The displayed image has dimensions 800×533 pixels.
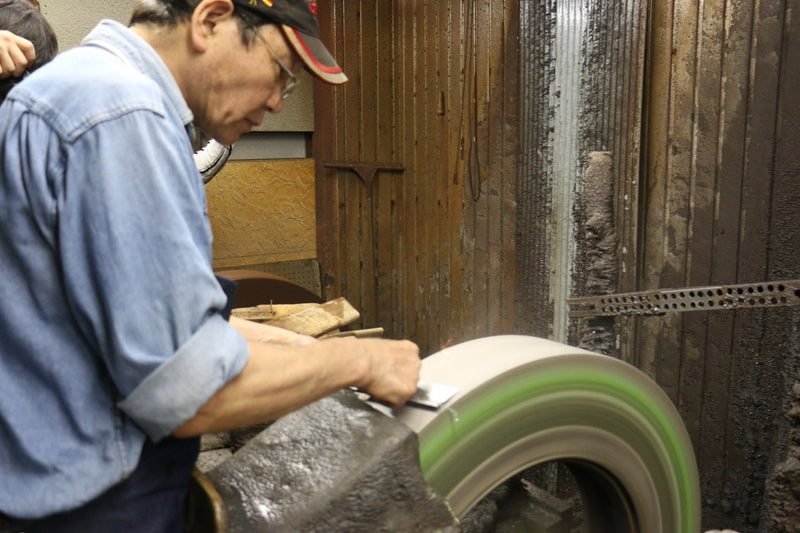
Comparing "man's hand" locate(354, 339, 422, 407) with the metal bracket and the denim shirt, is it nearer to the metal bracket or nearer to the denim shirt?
the denim shirt

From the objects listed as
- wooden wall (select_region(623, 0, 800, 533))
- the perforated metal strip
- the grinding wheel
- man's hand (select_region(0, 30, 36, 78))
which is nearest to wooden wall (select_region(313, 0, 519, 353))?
wooden wall (select_region(623, 0, 800, 533))

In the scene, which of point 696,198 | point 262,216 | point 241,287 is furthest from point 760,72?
point 262,216

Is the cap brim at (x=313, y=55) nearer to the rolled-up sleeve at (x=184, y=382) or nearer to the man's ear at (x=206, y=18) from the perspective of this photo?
the man's ear at (x=206, y=18)

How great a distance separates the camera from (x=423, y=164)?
421 centimetres

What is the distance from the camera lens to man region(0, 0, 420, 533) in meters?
0.85

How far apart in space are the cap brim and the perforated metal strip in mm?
1310

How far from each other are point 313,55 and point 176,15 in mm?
237

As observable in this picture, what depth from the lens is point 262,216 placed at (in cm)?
464

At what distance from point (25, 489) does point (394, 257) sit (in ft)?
12.3

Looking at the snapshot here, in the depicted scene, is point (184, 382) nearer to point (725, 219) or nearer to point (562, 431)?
point (562, 431)

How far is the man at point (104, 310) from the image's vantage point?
85 cm

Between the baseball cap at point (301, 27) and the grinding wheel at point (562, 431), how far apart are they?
0.66 meters

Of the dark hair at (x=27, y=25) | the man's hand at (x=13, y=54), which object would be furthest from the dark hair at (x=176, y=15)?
the dark hair at (x=27, y=25)

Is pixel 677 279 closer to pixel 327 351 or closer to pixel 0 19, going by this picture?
pixel 327 351
